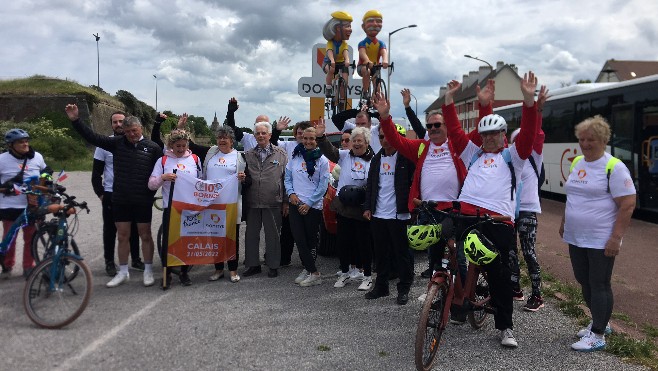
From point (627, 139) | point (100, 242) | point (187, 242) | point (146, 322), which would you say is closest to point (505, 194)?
point (146, 322)

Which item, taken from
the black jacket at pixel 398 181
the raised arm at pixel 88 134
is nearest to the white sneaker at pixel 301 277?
the black jacket at pixel 398 181

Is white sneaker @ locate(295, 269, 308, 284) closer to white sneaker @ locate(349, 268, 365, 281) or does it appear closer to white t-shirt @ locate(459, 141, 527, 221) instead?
white sneaker @ locate(349, 268, 365, 281)

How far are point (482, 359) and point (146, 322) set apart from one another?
3040 mm

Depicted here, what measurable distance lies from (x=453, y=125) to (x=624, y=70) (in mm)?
69184

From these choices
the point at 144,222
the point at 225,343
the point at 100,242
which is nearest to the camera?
the point at 225,343

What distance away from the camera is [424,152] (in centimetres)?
488

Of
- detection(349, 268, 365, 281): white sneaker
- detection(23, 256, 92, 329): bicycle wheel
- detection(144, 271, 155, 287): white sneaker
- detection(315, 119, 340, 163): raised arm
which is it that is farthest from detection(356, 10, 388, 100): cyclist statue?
detection(23, 256, 92, 329): bicycle wheel

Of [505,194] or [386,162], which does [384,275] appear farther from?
[505,194]

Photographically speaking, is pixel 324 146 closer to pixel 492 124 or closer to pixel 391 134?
pixel 391 134

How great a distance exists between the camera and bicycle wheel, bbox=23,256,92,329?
4430 mm

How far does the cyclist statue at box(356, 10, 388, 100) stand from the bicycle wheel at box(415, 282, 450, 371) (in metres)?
5.04

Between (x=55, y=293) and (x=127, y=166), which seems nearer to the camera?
(x=55, y=293)

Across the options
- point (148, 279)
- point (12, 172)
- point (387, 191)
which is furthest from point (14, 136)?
point (387, 191)

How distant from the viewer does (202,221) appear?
620 cm
